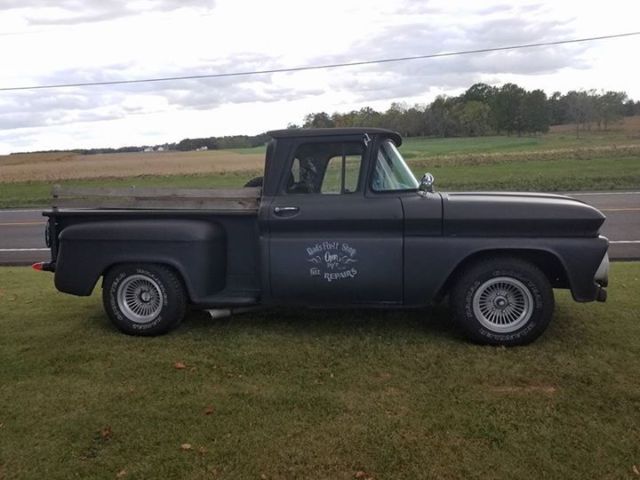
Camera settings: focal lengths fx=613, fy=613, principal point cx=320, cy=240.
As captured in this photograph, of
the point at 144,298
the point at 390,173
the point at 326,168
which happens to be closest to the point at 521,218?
the point at 390,173

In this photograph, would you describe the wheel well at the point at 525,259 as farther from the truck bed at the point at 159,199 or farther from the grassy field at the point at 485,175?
the grassy field at the point at 485,175

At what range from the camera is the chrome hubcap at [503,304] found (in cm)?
493

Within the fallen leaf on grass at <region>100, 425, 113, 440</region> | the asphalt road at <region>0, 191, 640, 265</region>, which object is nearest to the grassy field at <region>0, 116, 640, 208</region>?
the asphalt road at <region>0, 191, 640, 265</region>

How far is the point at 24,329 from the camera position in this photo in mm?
5707

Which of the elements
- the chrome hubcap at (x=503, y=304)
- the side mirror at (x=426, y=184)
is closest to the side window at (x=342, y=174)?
the side mirror at (x=426, y=184)

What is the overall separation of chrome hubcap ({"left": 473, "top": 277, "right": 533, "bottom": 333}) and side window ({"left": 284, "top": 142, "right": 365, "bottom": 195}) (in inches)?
53.7

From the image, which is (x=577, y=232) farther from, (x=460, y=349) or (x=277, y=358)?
(x=277, y=358)

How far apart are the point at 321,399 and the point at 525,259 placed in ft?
6.95

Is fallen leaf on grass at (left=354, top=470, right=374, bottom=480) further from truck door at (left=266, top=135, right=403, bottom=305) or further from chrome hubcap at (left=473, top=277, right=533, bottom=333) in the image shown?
chrome hubcap at (left=473, top=277, right=533, bottom=333)

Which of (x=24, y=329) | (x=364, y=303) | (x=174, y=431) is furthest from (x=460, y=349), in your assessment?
(x=24, y=329)

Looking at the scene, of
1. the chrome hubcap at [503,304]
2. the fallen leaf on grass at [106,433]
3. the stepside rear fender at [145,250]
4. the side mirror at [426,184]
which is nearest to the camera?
the fallen leaf on grass at [106,433]

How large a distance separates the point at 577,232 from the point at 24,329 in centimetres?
495

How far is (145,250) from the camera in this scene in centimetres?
525

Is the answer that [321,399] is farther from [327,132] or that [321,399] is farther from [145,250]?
[327,132]
